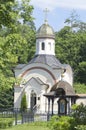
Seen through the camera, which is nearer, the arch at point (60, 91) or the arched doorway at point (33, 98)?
the arch at point (60, 91)

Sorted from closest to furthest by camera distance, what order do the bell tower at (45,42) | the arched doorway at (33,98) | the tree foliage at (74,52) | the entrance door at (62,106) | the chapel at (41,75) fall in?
1. the entrance door at (62,106)
2. the chapel at (41,75)
3. the arched doorway at (33,98)
4. the bell tower at (45,42)
5. the tree foliage at (74,52)

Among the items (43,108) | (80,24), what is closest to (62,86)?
(43,108)

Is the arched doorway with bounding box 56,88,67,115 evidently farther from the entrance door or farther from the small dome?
the small dome

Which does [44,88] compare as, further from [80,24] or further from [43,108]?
[80,24]

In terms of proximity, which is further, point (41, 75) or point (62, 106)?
point (41, 75)

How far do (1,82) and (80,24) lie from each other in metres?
63.1

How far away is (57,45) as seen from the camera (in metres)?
66.0

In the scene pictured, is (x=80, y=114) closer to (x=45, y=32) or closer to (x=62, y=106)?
(x=62, y=106)

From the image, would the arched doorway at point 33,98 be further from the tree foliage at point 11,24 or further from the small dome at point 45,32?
the tree foliage at point 11,24

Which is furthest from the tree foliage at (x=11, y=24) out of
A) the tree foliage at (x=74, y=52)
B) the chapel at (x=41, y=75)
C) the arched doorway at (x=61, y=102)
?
the tree foliage at (x=74, y=52)

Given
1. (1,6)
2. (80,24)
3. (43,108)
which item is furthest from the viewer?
(80,24)

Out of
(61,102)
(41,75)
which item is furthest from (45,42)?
(61,102)

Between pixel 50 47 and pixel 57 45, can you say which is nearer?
pixel 50 47

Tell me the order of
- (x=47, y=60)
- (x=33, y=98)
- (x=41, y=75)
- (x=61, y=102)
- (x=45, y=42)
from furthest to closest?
(x=45, y=42) → (x=47, y=60) → (x=41, y=75) → (x=33, y=98) → (x=61, y=102)
